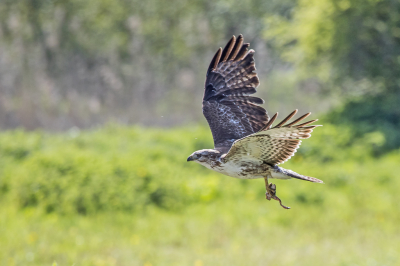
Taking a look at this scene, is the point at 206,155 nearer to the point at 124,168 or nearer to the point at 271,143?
the point at 271,143

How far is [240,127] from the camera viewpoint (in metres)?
3.58

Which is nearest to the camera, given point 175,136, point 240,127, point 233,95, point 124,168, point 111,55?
point 240,127

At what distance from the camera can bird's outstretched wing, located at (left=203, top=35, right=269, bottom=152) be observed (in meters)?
3.56

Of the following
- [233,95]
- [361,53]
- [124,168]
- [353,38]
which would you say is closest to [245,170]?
[233,95]

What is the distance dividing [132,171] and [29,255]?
2.77 m

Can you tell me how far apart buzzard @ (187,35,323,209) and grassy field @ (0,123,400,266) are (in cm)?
349

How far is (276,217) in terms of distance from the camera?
8.34 meters

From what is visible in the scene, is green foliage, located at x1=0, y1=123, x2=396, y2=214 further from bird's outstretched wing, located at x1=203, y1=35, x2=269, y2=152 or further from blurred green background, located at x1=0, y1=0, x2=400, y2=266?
bird's outstretched wing, located at x1=203, y1=35, x2=269, y2=152

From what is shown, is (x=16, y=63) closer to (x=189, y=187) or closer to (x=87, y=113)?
(x=87, y=113)

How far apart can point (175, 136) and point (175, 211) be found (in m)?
3.20

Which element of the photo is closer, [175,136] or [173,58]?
[175,136]

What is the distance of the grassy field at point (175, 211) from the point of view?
272 inches

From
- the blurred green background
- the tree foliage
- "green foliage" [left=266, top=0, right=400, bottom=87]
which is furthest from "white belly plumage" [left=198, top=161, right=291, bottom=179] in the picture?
"green foliage" [left=266, top=0, right=400, bottom=87]

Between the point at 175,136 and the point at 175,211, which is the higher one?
the point at 175,136
